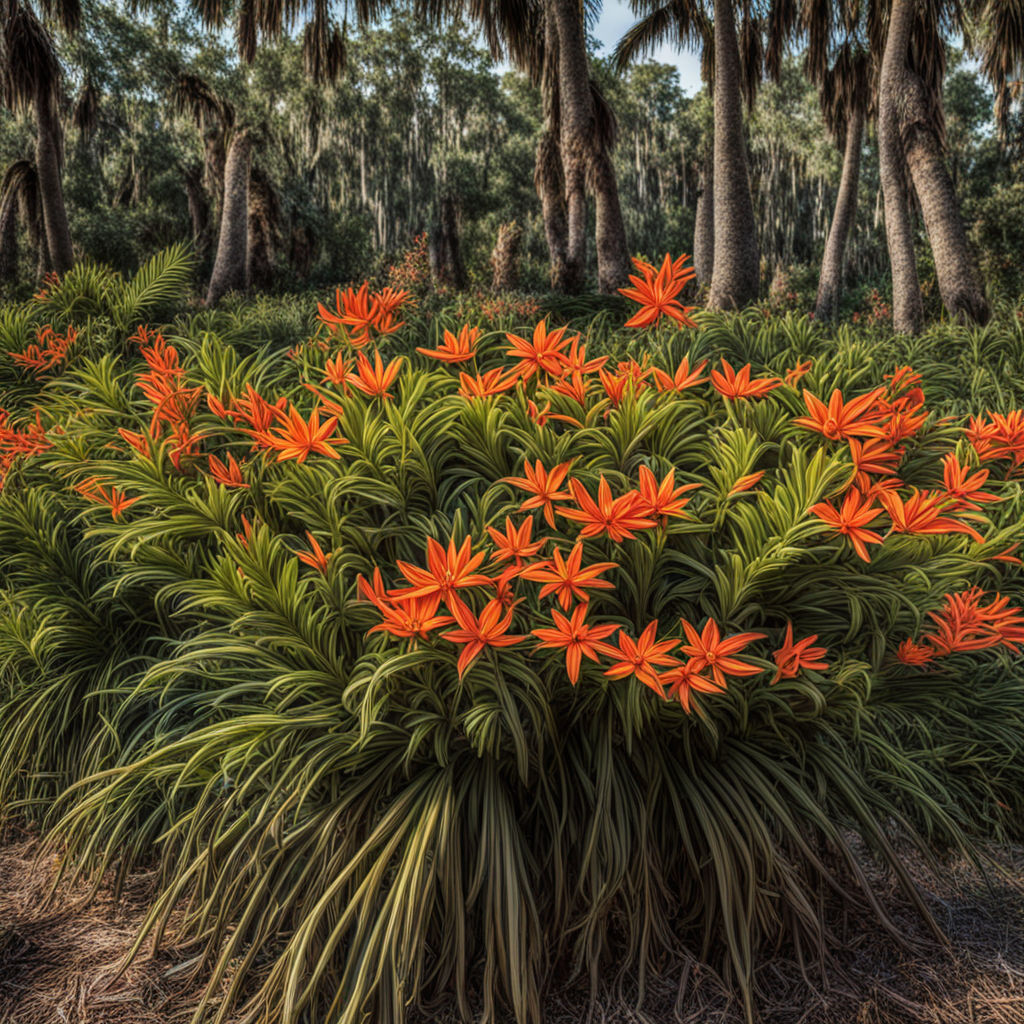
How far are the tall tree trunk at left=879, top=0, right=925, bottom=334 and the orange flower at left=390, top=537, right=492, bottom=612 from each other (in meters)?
8.61

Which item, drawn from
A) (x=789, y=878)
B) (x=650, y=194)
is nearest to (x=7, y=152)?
(x=650, y=194)

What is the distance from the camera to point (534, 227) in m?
31.5

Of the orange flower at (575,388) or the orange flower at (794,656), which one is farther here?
the orange flower at (575,388)

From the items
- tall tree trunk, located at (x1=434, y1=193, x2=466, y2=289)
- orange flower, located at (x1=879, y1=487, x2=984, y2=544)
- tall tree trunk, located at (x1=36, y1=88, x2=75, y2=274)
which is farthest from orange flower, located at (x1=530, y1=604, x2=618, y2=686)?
tall tree trunk, located at (x1=434, y1=193, x2=466, y2=289)

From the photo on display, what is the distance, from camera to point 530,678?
1765 mm

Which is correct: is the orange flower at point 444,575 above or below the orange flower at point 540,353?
below

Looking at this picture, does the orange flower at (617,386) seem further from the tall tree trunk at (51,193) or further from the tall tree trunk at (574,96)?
the tall tree trunk at (51,193)

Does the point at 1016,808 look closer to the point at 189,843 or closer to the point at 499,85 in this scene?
the point at 189,843

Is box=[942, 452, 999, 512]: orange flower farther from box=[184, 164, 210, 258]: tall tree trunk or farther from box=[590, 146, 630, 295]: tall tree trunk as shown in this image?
box=[184, 164, 210, 258]: tall tree trunk

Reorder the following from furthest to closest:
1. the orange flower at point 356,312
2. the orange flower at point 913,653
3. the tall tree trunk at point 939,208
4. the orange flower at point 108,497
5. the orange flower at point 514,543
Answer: the tall tree trunk at point 939,208
the orange flower at point 356,312
the orange flower at point 108,497
the orange flower at point 913,653
the orange flower at point 514,543

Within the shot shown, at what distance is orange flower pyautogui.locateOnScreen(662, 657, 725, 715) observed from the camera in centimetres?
154

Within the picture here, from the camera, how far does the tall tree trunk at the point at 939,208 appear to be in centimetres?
766

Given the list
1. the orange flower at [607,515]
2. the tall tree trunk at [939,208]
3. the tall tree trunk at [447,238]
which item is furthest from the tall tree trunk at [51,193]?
the tall tree trunk at [447,238]

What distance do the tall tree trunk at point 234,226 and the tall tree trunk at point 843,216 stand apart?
10.3 metres
